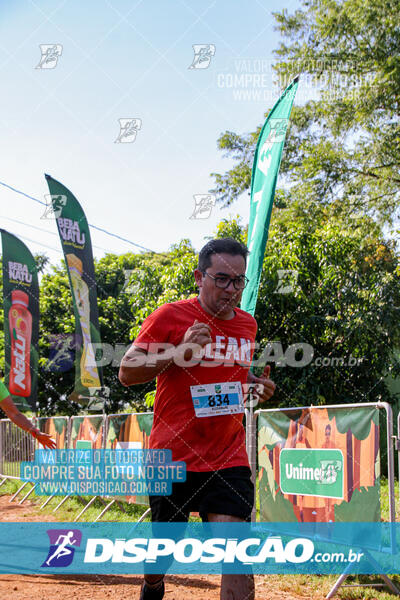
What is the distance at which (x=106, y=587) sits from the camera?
5.21 meters

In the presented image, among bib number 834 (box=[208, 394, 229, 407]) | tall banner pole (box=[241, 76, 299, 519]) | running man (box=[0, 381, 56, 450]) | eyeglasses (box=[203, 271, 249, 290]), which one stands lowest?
running man (box=[0, 381, 56, 450])

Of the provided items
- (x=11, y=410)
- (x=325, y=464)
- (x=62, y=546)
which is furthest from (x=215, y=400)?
(x=62, y=546)

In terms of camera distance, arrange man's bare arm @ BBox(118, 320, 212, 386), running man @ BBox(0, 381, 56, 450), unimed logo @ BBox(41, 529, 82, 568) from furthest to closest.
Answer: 1. unimed logo @ BBox(41, 529, 82, 568)
2. running man @ BBox(0, 381, 56, 450)
3. man's bare arm @ BBox(118, 320, 212, 386)

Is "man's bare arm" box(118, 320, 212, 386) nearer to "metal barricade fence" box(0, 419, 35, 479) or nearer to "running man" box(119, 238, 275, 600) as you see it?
"running man" box(119, 238, 275, 600)

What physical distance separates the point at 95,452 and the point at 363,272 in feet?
25.1

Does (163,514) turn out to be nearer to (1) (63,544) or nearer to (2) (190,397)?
(2) (190,397)

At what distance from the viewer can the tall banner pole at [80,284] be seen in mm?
10477

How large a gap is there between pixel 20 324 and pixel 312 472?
Result: 1002cm

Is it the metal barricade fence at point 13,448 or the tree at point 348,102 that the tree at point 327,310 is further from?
the metal barricade fence at point 13,448

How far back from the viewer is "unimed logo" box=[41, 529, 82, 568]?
244 inches

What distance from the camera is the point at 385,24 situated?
508 inches

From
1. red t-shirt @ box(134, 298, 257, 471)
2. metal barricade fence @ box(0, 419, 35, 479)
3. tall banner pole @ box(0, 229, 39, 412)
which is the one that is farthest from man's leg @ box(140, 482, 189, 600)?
tall banner pole @ box(0, 229, 39, 412)

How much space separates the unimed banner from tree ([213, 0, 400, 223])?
9.60m

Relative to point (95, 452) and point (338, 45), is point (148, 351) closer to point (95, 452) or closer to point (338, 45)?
point (95, 452)
